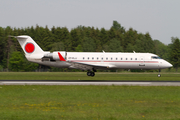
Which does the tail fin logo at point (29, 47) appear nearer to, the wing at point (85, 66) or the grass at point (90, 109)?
the wing at point (85, 66)

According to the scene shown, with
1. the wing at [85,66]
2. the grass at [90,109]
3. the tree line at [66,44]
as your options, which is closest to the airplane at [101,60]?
the wing at [85,66]

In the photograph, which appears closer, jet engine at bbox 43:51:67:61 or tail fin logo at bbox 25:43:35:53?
jet engine at bbox 43:51:67:61

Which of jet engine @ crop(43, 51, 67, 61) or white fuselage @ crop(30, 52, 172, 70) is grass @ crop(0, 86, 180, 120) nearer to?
white fuselage @ crop(30, 52, 172, 70)

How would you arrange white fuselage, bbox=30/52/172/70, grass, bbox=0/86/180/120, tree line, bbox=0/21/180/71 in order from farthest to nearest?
tree line, bbox=0/21/180/71, white fuselage, bbox=30/52/172/70, grass, bbox=0/86/180/120

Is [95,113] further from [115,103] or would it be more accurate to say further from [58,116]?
[115,103]

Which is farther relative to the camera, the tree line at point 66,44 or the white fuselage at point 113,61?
the tree line at point 66,44

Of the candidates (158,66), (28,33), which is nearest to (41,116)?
(158,66)

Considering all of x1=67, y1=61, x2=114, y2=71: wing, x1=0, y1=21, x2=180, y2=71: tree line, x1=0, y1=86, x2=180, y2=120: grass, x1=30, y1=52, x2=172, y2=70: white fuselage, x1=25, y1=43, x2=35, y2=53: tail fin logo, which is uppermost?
x1=0, y1=21, x2=180, y2=71: tree line

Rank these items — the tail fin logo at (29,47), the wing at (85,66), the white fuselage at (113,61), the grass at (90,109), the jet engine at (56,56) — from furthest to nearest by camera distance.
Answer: the tail fin logo at (29,47), the white fuselage at (113,61), the jet engine at (56,56), the wing at (85,66), the grass at (90,109)

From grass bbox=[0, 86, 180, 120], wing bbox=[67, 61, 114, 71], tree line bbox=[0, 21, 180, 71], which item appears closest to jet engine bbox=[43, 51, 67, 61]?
wing bbox=[67, 61, 114, 71]

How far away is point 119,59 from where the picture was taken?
39094 mm

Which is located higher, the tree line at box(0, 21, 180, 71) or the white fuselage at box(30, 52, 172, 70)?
the tree line at box(0, 21, 180, 71)

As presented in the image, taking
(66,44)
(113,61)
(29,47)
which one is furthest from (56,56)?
(66,44)

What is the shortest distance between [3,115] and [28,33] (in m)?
102
